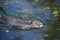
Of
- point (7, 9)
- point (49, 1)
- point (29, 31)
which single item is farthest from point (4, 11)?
point (49, 1)

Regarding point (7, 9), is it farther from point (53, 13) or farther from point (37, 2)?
point (53, 13)

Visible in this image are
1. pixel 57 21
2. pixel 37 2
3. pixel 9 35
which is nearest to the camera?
pixel 9 35

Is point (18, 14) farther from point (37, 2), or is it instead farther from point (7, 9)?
point (37, 2)

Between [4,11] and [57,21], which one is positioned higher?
[4,11]

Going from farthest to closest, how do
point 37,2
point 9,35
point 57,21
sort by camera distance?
point 37,2 → point 57,21 → point 9,35

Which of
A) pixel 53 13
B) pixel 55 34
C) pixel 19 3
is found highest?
pixel 19 3

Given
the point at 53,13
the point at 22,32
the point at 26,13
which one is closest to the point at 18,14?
the point at 26,13

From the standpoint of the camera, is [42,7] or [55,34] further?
[42,7]
